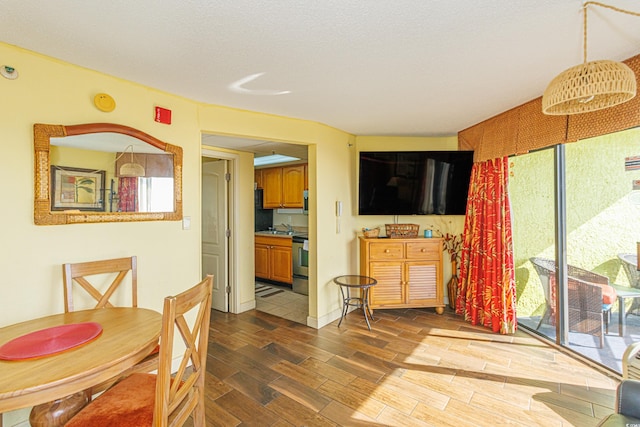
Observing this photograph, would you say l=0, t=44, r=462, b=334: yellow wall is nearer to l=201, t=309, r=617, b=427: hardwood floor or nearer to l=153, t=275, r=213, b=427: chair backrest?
l=201, t=309, r=617, b=427: hardwood floor

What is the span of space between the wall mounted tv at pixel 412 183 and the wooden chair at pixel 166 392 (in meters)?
2.62

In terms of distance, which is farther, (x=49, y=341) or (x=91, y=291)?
(x=91, y=291)

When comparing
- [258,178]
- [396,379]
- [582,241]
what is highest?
[258,178]

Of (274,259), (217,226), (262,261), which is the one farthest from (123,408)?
(262,261)

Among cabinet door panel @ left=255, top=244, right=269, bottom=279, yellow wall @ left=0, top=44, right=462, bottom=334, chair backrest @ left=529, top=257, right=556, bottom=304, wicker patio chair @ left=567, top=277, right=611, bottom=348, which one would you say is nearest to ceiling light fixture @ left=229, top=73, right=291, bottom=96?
Result: yellow wall @ left=0, top=44, right=462, bottom=334

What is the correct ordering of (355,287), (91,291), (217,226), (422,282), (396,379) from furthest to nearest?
(217,226), (422,282), (355,287), (396,379), (91,291)

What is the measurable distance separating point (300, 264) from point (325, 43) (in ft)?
12.4

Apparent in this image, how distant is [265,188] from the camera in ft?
18.8

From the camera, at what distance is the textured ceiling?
1.41 meters

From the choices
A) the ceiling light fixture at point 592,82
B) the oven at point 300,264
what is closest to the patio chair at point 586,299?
the ceiling light fixture at point 592,82

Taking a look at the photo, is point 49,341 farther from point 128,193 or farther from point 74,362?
point 128,193

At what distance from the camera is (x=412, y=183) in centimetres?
369

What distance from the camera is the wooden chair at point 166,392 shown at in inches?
45.1

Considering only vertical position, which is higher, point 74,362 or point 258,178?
point 258,178
